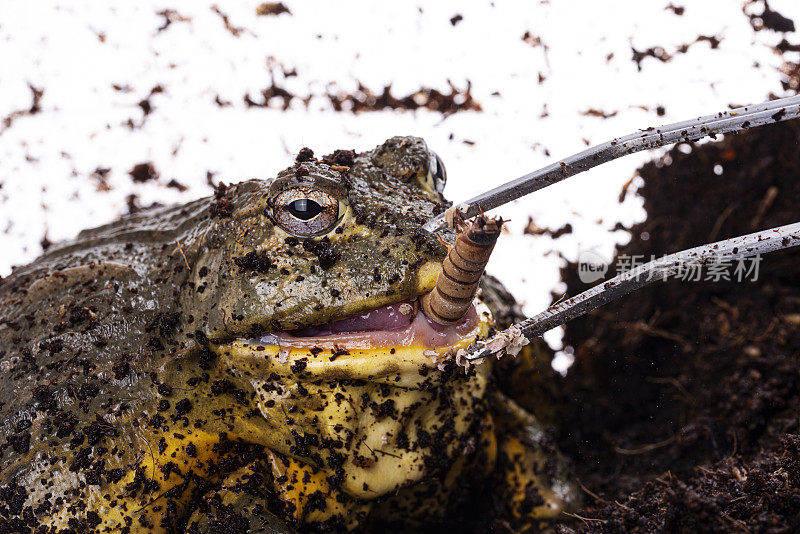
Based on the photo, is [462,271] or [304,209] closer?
[462,271]

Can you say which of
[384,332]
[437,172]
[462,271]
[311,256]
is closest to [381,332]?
[384,332]

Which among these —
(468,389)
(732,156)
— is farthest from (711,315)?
(468,389)

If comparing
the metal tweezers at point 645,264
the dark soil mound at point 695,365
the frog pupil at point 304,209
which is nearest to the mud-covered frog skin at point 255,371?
the frog pupil at point 304,209

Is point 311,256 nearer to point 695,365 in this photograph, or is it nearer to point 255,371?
point 255,371

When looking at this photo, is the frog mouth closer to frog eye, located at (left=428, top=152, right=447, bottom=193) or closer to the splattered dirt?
frog eye, located at (left=428, top=152, right=447, bottom=193)

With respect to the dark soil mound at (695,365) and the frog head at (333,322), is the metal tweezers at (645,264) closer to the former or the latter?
the frog head at (333,322)

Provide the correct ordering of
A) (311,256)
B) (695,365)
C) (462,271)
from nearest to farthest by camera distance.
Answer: (462,271), (311,256), (695,365)
